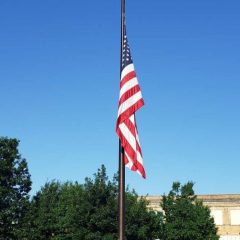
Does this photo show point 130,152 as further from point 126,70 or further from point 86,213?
point 86,213

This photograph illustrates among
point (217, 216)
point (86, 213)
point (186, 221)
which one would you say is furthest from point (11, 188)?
point (217, 216)

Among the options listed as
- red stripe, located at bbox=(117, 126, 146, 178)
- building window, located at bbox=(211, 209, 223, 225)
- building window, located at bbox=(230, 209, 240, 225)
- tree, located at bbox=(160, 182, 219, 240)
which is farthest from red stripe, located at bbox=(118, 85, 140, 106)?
building window, located at bbox=(230, 209, 240, 225)

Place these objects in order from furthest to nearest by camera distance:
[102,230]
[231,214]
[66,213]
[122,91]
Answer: [231,214] < [66,213] < [102,230] < [122,91]

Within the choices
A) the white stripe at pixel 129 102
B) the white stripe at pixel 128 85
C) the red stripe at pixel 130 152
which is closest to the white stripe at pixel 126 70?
the white stripe at pixel 128 85

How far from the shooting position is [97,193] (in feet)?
144

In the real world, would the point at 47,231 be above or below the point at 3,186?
below

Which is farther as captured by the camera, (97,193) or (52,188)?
(52,188)

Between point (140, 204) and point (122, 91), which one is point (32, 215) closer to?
point (140, 204)

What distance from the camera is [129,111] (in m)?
13.6

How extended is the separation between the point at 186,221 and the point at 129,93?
3460cm

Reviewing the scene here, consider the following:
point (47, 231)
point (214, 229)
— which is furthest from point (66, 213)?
point (214, 229)

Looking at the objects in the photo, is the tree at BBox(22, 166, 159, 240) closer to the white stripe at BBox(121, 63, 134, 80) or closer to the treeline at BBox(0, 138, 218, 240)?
the treeline at BBox(0, 138, 218, 240)

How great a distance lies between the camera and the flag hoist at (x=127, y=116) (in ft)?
43.0

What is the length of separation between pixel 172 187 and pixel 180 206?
2.63m
